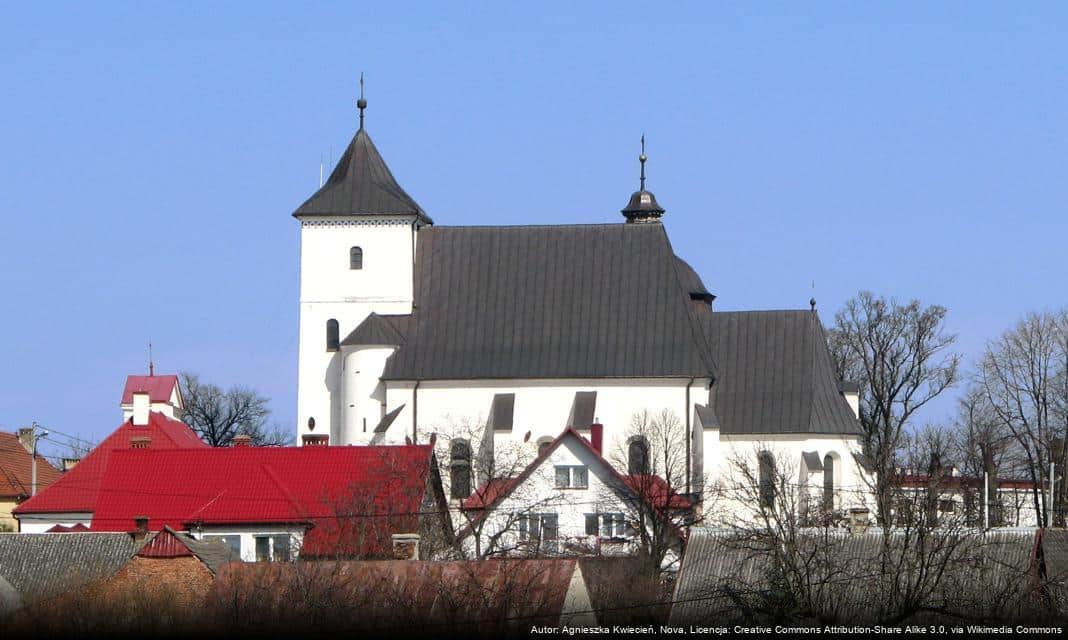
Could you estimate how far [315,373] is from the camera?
227 ft

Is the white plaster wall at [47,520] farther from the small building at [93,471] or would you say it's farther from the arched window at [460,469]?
the arched window at [460,469]

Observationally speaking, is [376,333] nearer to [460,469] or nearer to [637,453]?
[460,469]

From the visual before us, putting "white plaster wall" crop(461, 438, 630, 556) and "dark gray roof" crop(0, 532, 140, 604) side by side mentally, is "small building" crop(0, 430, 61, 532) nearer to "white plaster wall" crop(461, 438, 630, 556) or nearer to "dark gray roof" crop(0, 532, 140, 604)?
"white plaster wall" crop(461, 438, 630, 556)

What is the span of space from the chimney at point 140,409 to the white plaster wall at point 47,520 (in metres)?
8.01

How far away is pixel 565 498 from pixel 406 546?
33.6 ft

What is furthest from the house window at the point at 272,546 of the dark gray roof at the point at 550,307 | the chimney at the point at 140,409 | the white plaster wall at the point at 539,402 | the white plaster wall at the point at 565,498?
the chimney at the point at 140,409

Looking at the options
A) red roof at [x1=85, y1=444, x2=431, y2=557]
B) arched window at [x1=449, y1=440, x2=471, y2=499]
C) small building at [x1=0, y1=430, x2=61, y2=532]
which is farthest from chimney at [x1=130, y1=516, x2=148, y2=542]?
small building at [x1=0, y1=430, x2=61, y2=532]

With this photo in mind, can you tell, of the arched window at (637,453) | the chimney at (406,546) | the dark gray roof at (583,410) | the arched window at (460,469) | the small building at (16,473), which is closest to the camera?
the chimney at (406,546)

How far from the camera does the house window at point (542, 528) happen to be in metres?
56.4

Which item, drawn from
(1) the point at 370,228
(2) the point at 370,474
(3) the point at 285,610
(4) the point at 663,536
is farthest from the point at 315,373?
(3) the point at 285,610

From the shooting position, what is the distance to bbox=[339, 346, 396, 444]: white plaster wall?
67.6 metres

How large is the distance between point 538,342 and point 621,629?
28897 mm

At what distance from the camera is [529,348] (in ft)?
227

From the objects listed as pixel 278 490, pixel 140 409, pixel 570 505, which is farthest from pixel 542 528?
pixel 140 409
